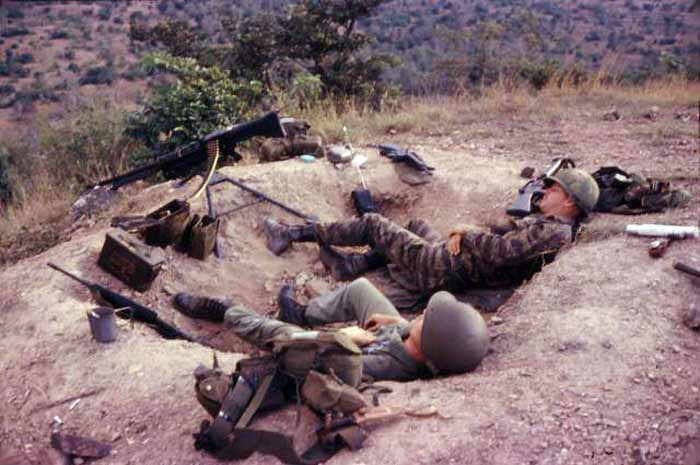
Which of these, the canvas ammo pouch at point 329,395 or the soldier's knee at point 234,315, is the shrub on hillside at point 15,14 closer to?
the soldier's knee at point 234,315

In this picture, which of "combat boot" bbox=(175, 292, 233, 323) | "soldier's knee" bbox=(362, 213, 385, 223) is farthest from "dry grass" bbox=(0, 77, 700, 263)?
"combat boot" bbox=(175, 292, 233, 323)

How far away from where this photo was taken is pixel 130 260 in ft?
14.3

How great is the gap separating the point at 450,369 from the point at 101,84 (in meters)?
18.2

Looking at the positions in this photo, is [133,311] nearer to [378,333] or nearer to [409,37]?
[378,333]

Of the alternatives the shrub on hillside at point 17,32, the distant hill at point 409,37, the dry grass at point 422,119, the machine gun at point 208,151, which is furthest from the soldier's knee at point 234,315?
the shrub on hillside at point 17,32

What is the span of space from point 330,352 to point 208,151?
257 centimetres

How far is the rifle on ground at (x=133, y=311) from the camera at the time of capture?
3.94 metres

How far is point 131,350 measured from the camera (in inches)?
143

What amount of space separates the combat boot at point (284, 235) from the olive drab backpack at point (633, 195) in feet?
7.18

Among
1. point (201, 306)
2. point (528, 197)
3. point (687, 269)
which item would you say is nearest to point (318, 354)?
point (201, 306)

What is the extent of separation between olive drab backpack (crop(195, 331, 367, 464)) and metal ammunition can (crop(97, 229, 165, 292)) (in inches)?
61.5

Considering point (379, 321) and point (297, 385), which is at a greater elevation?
point (297, 385)

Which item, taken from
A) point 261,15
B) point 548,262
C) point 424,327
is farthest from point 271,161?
point 261,15

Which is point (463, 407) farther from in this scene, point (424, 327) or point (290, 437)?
point (290, 437)
